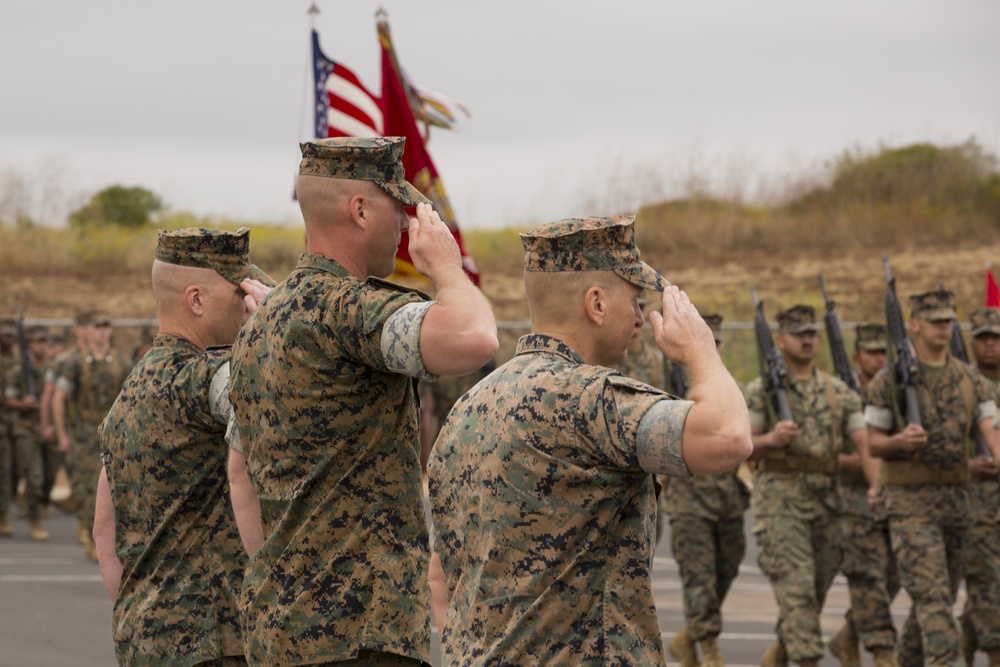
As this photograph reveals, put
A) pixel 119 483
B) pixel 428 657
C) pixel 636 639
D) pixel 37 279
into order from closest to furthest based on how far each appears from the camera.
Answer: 1. pixel 636 639
2. pixel 428 657
3. pixel 119 483
4. pixel 37 279

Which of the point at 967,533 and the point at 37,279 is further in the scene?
the point at 37,279

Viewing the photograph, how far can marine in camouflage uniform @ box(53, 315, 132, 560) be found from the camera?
1516cm

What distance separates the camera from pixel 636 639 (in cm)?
356

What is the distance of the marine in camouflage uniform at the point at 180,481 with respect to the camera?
15.4 feet

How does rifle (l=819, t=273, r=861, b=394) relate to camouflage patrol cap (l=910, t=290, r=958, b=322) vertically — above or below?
below

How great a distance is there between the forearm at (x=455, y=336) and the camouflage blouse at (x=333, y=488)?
0.19 metres

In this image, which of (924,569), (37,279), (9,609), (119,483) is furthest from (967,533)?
(37,279)

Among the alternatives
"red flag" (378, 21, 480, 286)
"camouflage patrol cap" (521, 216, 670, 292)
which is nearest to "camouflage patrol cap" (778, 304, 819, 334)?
"red flag" (378, 21, 480, 286)

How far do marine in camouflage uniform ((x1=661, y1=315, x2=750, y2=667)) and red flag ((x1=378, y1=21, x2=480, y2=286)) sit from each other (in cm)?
266

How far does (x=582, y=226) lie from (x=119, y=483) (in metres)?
2.00

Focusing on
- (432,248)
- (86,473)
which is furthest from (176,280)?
(86,473)

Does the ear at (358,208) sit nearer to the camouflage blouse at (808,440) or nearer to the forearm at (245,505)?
the forearm at (245,505)

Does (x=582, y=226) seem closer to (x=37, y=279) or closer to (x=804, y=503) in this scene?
(x=804, y=503)

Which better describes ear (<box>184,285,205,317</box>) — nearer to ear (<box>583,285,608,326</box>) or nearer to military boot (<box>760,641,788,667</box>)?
ear (<box>583,285,608,326</box>)
